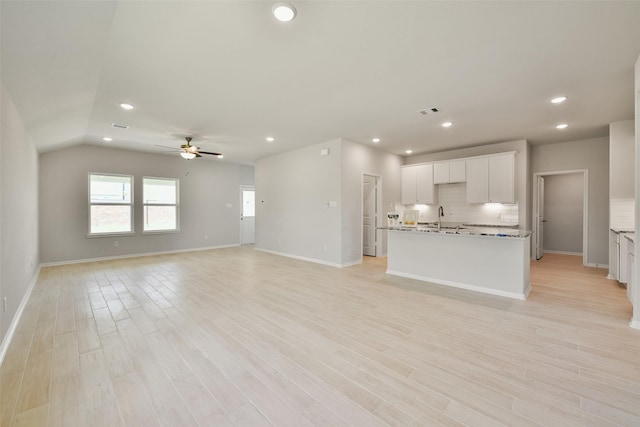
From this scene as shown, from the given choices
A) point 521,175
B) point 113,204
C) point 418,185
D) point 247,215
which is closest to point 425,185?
point 418,185

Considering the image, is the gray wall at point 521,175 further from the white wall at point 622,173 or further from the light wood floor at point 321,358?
the light wood floor at point 321,358

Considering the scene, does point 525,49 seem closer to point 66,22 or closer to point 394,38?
point 394,38

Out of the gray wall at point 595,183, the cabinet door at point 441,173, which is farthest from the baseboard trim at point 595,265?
the cabinet door at point 441,173

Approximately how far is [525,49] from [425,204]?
528 centimetres

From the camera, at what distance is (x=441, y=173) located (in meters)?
6.80

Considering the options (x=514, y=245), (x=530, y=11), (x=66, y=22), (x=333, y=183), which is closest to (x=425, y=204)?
(x=333, y=183)

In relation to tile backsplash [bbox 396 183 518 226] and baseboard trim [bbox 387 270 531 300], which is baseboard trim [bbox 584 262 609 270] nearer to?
tile backsplash [bbox 396 183 518 226]

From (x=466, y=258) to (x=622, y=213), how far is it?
3160 millimetres

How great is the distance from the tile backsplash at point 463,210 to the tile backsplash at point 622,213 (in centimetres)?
151

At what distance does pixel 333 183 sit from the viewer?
600 cm

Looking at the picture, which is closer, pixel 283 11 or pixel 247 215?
pixel 283 11

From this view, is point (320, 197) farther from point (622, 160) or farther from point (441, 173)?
point (622, 160)

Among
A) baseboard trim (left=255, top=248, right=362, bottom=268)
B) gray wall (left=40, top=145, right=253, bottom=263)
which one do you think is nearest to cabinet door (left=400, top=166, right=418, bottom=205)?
baseboard trim (left=255, top=248, right=362, bottom=268)

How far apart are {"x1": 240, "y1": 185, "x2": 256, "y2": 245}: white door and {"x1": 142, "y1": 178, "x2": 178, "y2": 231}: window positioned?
7.14 ft
